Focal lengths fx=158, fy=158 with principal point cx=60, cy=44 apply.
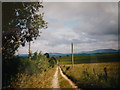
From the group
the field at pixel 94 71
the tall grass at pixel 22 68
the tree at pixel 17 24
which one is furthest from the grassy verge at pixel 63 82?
the tree at pixel 17 24

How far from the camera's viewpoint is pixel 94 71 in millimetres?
3963

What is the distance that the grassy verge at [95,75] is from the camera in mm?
3814

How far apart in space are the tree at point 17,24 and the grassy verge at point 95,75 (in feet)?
5.04

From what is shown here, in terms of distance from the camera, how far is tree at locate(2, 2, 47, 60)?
4.43 meters

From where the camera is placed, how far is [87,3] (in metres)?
4.10

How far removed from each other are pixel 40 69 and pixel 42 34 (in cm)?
95

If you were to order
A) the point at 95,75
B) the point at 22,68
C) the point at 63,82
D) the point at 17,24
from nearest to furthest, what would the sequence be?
1. the point at 95,75
2. the point at 63,82
3. the point at 22,68
4. the point at 17,24

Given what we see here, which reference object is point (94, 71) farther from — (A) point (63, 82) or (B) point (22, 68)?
(B) point (22, 68)

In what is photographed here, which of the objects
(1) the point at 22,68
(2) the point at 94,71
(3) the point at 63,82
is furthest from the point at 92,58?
(1) the point at 22,68

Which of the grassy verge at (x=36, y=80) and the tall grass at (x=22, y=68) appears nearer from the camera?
the grassy verge at (x=36, y=80)

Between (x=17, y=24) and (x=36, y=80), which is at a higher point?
(x=17, y=24)

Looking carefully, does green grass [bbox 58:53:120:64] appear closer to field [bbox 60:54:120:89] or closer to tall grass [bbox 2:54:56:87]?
field [bbox 60:54:120:89]

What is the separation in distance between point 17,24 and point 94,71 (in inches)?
97.9

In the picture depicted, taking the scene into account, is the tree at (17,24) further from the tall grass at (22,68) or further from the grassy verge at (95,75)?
the grassy verge at (95,75)
